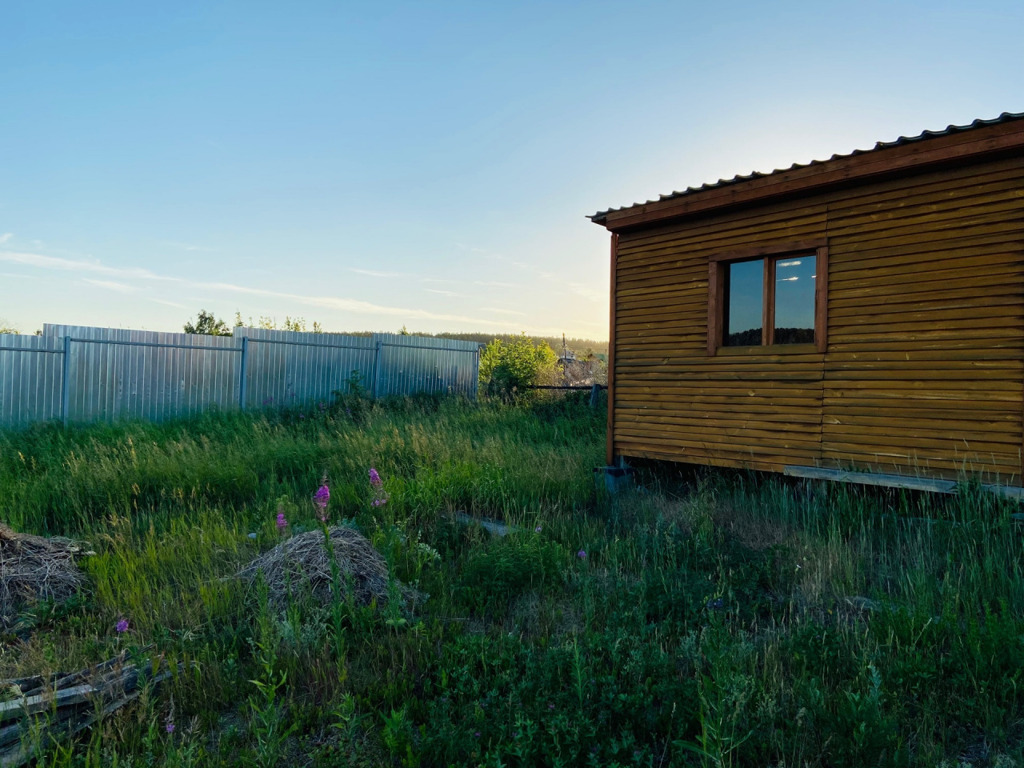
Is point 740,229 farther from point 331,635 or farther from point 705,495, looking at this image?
point 331,635

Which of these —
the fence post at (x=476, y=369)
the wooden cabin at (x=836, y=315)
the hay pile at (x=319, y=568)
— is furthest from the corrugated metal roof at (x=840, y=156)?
the fence post at (x=476, y=369)

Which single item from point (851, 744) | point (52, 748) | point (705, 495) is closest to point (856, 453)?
point (705, 495)

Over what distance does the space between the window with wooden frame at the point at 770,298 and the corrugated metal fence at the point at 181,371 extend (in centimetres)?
988

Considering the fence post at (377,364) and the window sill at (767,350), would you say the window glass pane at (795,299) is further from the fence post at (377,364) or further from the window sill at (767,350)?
the fence post at (377,364)

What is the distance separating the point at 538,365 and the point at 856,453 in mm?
11063

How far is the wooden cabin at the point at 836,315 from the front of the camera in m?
6.18

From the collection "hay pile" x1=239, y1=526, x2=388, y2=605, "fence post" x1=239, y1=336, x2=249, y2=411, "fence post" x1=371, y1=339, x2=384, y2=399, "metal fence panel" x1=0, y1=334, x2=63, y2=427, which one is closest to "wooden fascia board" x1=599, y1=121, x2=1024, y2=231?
"hay pile" x1=239, y1=526, x2=388, y2=605

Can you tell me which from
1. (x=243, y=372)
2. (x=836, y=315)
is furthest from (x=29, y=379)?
(x=836, y=315)

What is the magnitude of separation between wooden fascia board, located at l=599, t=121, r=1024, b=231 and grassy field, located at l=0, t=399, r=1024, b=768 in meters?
3.12

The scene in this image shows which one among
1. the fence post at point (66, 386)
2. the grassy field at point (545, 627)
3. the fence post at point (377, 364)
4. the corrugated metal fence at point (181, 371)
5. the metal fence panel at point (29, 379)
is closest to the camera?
the grassy field at point (545, 627)

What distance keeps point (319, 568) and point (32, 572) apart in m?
2.17

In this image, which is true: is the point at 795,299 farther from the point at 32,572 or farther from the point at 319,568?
the point at 32,572

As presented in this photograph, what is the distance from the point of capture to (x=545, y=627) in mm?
3932

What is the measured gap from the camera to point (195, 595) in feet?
14.4
